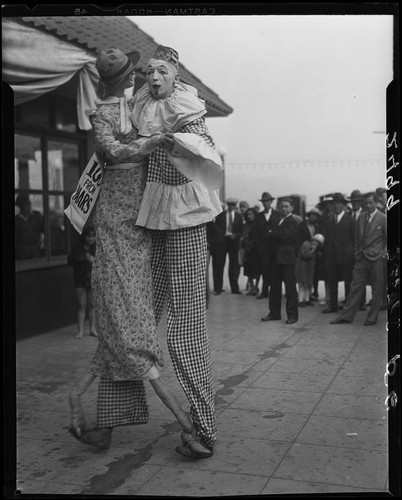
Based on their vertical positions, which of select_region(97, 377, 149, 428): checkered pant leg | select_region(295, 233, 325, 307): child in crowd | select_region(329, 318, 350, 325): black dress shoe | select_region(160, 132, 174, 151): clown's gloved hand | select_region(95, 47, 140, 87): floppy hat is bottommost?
select_region(329, 318, 350, 325): black dress shoe

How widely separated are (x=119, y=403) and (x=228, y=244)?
7685 mm

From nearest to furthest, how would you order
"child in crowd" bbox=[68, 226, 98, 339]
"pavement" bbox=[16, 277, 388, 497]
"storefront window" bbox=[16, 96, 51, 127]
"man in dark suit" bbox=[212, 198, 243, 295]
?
"pavement" bbox=[16, 277, 388, 497], "child in crowd" bbox=[68, 226, 98, 339], "storefront window" bbox=[16, 96, 51, 127], "man in dark suit" bbox=[212, 198, 243, 295]

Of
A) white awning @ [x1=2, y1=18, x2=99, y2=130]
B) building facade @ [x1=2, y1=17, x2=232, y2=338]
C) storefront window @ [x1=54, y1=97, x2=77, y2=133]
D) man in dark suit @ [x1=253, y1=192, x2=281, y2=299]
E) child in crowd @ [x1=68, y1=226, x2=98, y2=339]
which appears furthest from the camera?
man in dark suit @ [x1=253, y1=192, x2=281, y2=299]

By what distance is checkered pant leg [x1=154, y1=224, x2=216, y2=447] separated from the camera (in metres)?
3.29

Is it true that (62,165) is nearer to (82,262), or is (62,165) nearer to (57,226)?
(57,226)

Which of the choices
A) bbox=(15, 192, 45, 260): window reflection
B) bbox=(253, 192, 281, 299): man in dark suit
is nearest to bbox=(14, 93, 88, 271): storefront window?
bbox=(15, 192, 45, 260): window reflection

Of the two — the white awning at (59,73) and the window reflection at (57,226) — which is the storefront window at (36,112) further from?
the white awning at (59,73)

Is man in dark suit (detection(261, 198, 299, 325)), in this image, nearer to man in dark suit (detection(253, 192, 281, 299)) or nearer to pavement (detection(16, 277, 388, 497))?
man in dark suit (detection(253, 192, 281, 299))

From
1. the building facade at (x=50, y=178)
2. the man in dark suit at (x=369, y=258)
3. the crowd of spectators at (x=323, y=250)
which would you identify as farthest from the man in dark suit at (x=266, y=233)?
the building facade at (x=50, y=178)

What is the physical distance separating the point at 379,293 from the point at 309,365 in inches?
77.3

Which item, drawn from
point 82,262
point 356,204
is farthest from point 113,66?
point 356,204

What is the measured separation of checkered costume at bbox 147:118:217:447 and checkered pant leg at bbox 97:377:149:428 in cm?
30

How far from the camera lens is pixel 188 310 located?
131 inches

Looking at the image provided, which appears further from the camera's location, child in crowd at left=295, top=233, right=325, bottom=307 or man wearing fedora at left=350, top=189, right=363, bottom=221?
child in crowd at left=295, top=233, right=325, bottom=307
